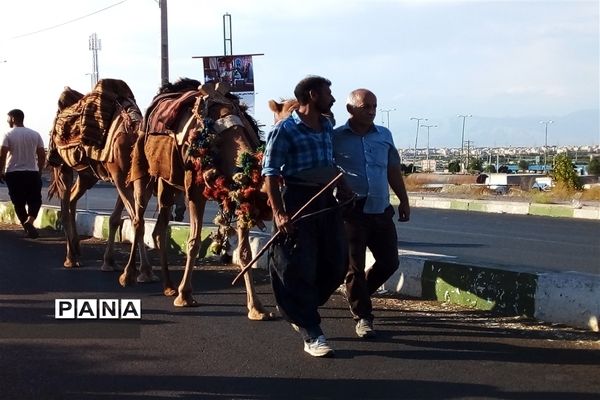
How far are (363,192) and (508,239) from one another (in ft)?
30.9

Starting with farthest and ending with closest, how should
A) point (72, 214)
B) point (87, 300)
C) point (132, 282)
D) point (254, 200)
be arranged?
point (72, 214) < point (132, 282) < point (87, 300) < point (254, 200)

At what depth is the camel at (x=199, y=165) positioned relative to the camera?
7.36 m

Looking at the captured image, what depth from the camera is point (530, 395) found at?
216 inches

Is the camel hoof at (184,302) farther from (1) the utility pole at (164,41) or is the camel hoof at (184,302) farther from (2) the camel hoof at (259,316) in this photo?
(1) the utility pole at (164,41)

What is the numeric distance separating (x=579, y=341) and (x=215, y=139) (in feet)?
11.0

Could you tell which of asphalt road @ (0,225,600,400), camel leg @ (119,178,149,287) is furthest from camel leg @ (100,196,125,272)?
asphalt road @ (0,225,600,400)

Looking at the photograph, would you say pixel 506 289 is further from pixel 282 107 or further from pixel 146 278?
pixel 146 278

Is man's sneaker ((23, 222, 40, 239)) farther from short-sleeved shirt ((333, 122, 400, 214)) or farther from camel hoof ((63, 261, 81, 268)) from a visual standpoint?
short-sleeved shirt ((333, 122, 400, 214))

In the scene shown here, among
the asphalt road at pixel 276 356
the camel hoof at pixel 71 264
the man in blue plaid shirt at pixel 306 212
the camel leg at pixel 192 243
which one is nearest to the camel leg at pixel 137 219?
the asphalt road at pixel 276 356

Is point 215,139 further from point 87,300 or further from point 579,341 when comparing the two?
point 579,341

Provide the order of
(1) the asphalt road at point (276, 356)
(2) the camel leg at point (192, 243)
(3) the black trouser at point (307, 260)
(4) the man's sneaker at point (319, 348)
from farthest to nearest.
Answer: (2) the camel leg at point (192, 243) → (3) the black trouser at point (307, 260) → (4) the man's sneaker at point (319, 348) → (1) the asphalt road at point (276, 356)

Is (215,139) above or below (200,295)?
above

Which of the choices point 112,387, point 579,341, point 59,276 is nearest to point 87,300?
point 59,276

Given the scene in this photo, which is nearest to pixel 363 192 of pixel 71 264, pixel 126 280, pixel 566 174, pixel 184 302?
pixel 184 302
